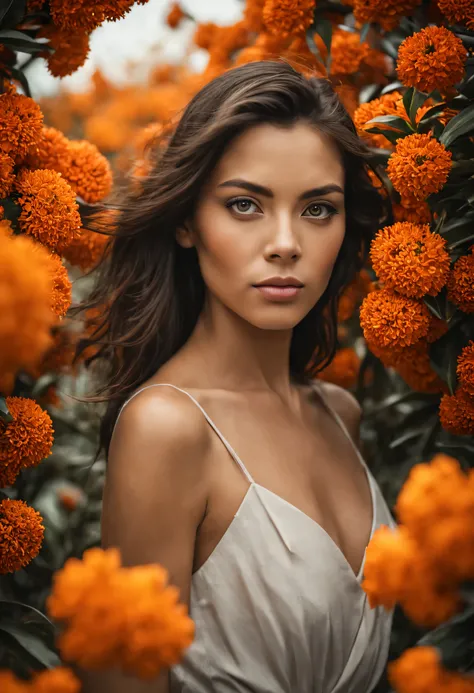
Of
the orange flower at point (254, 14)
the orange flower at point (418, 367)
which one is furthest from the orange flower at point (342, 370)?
the orange flower at point (254, 14)

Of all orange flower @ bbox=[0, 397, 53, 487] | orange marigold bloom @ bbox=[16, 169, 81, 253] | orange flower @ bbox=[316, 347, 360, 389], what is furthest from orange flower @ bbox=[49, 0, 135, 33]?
orange flower @ bbox=[316, 347, 360, 389]

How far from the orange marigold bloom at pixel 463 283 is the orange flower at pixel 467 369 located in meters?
0.09

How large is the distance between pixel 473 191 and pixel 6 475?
3.56ft

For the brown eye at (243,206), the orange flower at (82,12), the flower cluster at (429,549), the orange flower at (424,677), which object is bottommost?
the orange flower at (424,677)

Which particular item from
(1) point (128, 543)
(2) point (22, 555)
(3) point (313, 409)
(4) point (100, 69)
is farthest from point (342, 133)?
(4) point (100, 69)

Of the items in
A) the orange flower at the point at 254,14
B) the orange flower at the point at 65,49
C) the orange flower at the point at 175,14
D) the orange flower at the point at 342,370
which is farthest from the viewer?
the orange flower at the point at 175,14

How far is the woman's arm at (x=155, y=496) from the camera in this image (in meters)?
1.46

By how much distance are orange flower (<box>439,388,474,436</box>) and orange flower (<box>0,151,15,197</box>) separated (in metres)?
0.99

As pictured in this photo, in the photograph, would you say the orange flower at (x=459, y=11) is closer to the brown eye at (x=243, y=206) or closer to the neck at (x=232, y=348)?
the brown eye at (x=243, y=206)

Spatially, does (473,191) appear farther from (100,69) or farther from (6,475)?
(100,69)

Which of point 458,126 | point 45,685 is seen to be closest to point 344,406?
point 458,126

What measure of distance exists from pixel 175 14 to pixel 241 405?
1.53m

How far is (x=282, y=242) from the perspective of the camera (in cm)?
154

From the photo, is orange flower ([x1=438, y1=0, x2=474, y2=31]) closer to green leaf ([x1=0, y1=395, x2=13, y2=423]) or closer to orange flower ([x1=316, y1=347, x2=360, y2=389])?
orange flower ([x1=316, y1=347, x2=360, y2=389])
